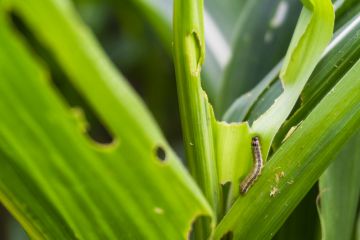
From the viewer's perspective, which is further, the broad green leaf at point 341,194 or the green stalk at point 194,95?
the broad green leaf at point 341,194

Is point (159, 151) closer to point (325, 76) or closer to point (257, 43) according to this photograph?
point (257, 43)

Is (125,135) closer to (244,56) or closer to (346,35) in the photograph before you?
(346,35)

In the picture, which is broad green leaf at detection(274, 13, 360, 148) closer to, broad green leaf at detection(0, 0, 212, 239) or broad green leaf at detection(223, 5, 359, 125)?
broad green leaf at detection(223, 5, 359, 125)

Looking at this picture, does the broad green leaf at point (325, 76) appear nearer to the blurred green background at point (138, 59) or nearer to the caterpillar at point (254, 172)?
the caterpillar at point (254, 172)

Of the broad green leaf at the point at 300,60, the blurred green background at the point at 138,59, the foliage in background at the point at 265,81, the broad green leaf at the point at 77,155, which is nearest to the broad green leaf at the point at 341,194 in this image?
the foliage in background at the point at 265,81

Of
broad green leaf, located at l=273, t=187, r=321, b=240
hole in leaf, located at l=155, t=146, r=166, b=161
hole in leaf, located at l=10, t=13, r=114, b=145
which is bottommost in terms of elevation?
broad green leaf, located at l=273, t=187, r=321, b=240

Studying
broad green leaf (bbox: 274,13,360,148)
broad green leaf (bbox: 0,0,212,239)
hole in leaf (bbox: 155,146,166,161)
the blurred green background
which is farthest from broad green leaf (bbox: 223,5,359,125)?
the blurred green background
